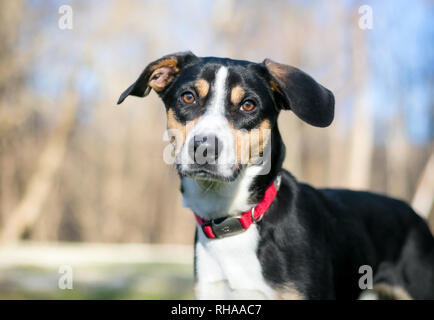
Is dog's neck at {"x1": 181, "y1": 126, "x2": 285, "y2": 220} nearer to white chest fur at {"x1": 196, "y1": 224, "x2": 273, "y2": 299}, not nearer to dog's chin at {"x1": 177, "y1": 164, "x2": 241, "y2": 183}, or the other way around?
white chest fur at {"x1": 196, "y1": 224, "x2": 273, "y2": 299}

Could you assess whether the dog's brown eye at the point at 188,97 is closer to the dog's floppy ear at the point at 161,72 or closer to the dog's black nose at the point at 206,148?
the dog's floppy ear at the point at 161,72

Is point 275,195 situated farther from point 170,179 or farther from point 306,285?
point 170,179

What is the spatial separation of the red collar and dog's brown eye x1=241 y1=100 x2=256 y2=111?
61 centimetres

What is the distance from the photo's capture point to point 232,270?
12.6 feet

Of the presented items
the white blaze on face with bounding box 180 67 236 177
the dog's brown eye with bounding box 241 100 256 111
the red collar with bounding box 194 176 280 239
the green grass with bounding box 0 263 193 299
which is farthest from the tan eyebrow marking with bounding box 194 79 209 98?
the green grass with bounding box 0 263 193 299

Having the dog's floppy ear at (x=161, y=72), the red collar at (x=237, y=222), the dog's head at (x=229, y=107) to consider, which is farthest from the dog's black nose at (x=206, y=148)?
the dog's floppy ear at (x=161, y=72)

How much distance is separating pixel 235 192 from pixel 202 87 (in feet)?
2.72

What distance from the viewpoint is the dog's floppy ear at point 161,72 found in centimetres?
423

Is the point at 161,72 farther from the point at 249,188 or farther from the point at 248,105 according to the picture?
the point at 249,188

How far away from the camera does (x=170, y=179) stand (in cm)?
2495

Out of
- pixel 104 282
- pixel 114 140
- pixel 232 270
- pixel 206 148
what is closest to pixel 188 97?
pixel 206 148

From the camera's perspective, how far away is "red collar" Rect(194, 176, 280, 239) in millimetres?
3867

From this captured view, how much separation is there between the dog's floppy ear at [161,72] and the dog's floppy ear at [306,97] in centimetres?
79
